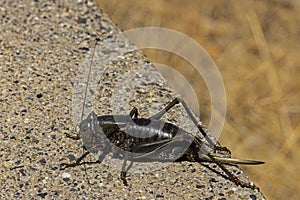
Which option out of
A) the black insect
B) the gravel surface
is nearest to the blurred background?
the gravel surface

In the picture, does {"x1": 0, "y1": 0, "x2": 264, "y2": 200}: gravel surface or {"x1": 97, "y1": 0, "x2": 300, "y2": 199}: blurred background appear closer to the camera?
{"x1": 0, "y1": 0, "x2": 264, "y2": 200}: gravel surface

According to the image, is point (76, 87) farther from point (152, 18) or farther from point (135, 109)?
point (152, 18)

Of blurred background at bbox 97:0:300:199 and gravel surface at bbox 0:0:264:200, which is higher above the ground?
blurred background at bbox 97:0:300:199

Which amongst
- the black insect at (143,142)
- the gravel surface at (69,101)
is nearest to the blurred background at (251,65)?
the gravel surface at (69,101)

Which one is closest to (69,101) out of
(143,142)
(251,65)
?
(143,142)

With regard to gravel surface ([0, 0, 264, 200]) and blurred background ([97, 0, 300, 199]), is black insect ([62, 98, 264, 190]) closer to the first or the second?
gravel surface ([0, 0, 264, 200])
